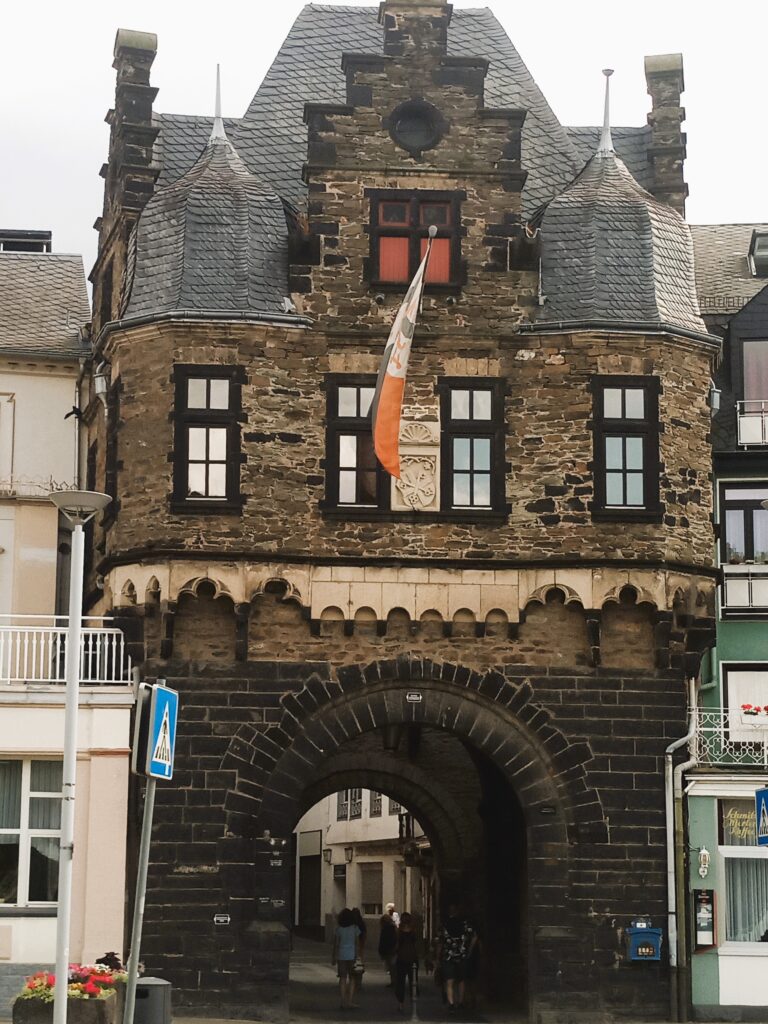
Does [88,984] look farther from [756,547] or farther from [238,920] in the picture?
[756,547]

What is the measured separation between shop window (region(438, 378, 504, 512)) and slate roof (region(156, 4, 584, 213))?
428 cm

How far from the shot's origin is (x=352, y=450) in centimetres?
3159

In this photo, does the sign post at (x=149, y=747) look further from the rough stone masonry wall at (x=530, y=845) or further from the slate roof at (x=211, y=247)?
the slate roof at (x=211, y=247)

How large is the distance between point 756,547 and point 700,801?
18.4 ft

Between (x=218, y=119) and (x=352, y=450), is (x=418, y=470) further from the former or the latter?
(x=218, y=119)

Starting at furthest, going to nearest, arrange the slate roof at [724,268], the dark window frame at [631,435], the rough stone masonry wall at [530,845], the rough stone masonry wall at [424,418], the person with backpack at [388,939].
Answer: the person with backpack at [388,939]
the slate roof at [724,268]
the dark window frame at [631,435]
the rough stone masonry wall at [424,418]
the rough stone masonry wall at [530,845]

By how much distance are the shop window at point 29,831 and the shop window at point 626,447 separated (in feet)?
31.1

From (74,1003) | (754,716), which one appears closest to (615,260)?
(754,716)

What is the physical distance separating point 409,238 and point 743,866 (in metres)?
11.3

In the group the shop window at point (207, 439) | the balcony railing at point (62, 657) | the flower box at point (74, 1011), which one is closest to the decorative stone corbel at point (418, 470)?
the shop window at point (207, 439)

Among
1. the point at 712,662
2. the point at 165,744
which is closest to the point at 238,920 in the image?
the point at 712,662

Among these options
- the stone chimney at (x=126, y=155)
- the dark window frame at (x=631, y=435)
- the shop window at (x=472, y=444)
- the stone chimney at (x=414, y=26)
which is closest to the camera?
the dark window frame at (x=631, y=435)

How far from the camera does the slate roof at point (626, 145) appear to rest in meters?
36.9

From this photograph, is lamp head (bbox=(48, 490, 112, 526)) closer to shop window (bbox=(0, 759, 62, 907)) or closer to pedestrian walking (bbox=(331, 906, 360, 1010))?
shop window (bbox=(0, 759, 62, 907))
